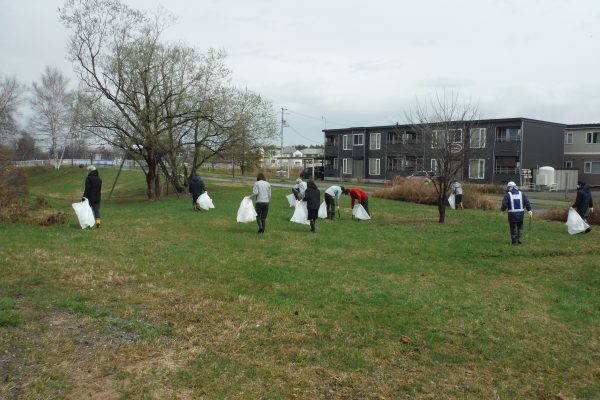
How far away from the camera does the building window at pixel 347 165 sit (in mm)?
60062

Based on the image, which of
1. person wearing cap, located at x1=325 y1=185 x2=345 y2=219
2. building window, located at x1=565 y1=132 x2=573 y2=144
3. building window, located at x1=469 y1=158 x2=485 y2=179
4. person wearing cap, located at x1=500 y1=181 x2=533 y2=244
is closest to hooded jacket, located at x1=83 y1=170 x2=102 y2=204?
person wearing cap, located at x1=325 y1=185 x2=345 y2=219

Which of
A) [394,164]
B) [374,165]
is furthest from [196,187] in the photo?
[374,165]

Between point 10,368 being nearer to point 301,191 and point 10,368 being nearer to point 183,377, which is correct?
point 183,377

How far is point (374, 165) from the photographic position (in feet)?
188

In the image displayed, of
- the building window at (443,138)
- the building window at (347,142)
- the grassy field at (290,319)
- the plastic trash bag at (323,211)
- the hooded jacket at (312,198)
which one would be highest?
the building window at (347,142)

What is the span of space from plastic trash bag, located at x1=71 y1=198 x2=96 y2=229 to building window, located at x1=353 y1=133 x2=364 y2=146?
46.9 metres

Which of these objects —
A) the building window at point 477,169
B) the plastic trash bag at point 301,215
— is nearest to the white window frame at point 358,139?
the building window at point 477,169

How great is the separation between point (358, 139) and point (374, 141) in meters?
2.34

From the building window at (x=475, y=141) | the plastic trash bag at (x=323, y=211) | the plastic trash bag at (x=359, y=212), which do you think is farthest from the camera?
the building window at (x=475, y=141)

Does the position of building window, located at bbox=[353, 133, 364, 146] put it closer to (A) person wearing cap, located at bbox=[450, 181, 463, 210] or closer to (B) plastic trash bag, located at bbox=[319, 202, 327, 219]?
(A) person wearing cap, located at bbox=[450, 181, 463, 210]

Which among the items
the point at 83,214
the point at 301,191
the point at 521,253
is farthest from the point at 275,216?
the point at 521,253

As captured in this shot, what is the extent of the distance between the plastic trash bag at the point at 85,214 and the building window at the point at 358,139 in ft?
→ 154

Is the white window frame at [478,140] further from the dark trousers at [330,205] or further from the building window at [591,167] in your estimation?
the building window at [591,167]

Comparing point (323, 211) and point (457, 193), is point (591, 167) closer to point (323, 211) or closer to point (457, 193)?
point (457, 193)
